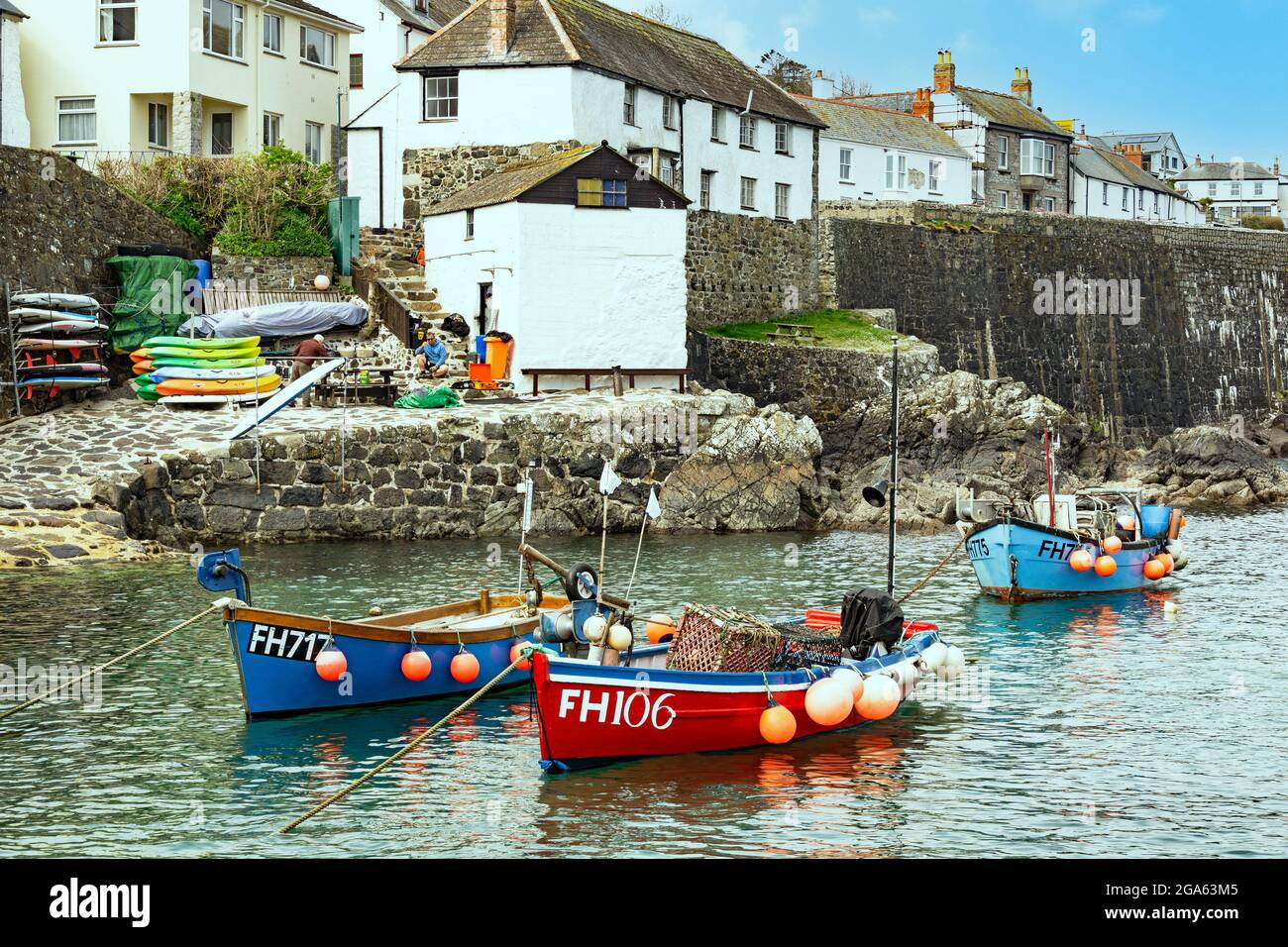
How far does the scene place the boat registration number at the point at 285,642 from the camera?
15.5 meters

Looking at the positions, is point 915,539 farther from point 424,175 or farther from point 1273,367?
point 1273,367

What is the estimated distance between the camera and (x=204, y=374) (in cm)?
3262

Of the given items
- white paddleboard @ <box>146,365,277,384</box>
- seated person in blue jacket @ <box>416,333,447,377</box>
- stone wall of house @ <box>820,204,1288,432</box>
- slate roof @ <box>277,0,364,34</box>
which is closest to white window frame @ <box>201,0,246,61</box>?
slate roof @ <box>277,0,364,34</box>

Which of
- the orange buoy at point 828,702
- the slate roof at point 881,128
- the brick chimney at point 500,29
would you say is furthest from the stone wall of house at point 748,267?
the orange buoy at point 828,702

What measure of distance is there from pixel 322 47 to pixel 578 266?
15486mm

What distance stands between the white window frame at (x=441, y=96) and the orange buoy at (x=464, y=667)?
26625mm

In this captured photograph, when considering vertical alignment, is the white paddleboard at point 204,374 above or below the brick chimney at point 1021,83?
below

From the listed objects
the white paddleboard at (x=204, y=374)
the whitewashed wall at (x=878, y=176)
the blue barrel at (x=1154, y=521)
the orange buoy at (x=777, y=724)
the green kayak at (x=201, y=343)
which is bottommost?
the orange buoy at (x=777, y=724)

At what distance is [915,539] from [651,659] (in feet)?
59.3

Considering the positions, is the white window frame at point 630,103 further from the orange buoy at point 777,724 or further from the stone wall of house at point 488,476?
the orange buoy at point 777,724

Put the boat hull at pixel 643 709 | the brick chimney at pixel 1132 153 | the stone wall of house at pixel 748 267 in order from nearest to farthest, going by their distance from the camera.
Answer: the boat hull at pixel 643 709 < the stone wall of house at pixel 748 267 < the brick chimney at pixel 1132 153

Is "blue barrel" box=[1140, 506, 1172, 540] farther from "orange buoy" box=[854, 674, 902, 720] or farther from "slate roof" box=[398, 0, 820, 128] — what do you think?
"slate roof" box=[398, 0, 820, 128]

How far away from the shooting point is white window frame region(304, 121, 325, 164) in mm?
46250
